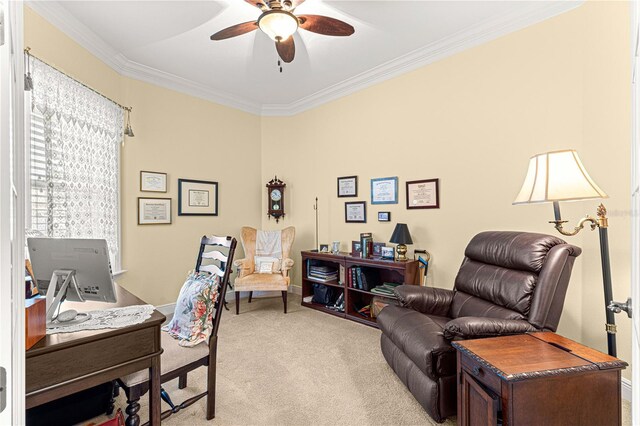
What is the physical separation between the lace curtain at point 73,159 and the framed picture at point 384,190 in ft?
9.51

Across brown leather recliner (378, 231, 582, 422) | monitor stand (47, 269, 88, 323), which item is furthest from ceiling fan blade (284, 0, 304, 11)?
brown leather recliner (378, 231, 582, 422)

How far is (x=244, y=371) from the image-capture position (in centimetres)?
242

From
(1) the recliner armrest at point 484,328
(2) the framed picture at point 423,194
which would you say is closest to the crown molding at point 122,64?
(2) the framed picture at point 423,194

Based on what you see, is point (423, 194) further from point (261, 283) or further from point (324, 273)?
point (261, 283)

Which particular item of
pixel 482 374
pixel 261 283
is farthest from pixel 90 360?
pixel 261 283

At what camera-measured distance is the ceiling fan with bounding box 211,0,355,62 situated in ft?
6.84

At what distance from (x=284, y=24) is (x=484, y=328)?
90.5 inches

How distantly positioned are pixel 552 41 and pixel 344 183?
247 cm

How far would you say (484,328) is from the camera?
1.70 m

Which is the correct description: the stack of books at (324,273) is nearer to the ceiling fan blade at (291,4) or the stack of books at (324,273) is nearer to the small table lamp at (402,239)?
the small table lamp at (402,239)

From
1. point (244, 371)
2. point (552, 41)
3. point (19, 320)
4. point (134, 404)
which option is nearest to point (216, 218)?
point (244, 371)

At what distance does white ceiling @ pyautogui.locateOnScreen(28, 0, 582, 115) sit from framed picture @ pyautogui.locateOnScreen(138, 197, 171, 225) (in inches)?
56.0

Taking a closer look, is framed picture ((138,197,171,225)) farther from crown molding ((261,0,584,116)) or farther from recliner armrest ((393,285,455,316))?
recliner armrest ((393,285,455,316))

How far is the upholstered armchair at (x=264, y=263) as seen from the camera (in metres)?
3.74
